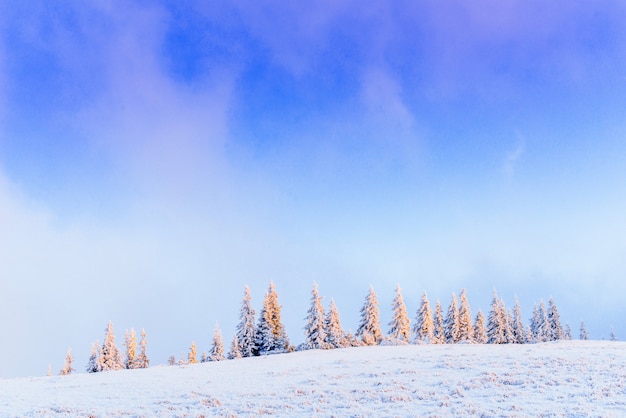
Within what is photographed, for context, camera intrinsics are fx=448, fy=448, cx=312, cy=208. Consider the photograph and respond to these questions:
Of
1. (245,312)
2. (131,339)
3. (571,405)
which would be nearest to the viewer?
(571,405)

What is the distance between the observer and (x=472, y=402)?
58.3 ft

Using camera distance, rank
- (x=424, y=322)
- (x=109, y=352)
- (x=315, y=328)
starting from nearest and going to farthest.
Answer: (x=315, y=328)
(x=109, y=352)
(x=424, y=322)

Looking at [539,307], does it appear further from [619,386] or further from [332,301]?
[619,386]

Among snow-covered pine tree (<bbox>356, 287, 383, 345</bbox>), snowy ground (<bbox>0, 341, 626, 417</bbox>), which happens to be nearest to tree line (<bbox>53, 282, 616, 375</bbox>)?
snow-covered pine tree (<bbox>356, 287, 383, 345</bbox>)

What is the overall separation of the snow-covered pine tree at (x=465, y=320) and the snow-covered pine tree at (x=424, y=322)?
5.90 metres

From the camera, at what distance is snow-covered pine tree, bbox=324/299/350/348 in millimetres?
61756

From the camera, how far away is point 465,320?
75.9 m

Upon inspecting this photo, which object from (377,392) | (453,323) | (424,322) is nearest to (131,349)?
(424,322)

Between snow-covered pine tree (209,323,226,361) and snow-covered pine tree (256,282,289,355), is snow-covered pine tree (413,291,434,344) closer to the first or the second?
snow-covered pine tree (256,282,289,355)

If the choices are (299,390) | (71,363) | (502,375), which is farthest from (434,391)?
(71,363)

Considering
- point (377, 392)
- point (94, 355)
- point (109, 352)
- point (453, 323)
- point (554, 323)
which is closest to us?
point (377, 392)

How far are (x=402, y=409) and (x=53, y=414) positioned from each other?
1482 centimetres

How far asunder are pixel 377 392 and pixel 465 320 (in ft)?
198

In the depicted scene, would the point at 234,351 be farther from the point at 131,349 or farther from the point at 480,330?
the point at 480,330
